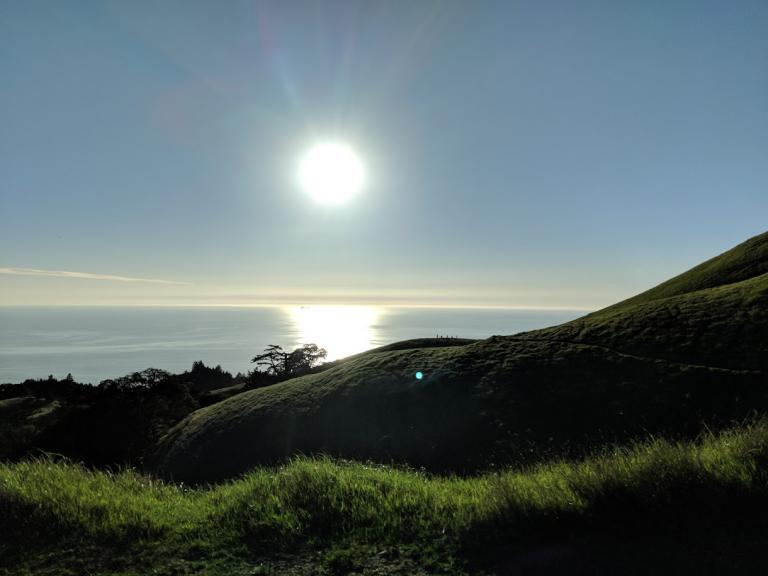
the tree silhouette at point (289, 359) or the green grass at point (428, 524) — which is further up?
the tree silhouette at point (289, 359)

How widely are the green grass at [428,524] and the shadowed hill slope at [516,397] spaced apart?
7.08 metres

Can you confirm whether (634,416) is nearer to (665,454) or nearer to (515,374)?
(515,374)

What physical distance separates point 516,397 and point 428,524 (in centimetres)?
1384

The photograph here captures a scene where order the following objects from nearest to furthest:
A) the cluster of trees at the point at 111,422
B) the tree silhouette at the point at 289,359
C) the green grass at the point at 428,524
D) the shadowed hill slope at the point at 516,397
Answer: the green grass at the point at 428,524 < the shadowed hill slope at the point at 516,397 < the cluster of trees at the point at 111,422 < the tree silhouette at the point at 289,359

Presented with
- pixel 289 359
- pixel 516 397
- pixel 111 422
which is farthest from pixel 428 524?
pixel 289 359

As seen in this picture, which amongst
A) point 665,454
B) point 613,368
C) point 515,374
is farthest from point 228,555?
point 613,368

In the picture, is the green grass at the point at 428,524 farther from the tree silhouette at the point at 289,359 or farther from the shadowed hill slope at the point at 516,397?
the tree silhouette at the point at 289,359

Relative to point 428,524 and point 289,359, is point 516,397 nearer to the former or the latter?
point 428,524

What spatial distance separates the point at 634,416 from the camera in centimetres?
1786

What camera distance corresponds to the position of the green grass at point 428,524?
7.05 m

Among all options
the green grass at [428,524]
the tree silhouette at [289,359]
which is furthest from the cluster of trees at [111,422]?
the green grass at [428,524]

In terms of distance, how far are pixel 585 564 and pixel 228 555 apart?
5.96 meters

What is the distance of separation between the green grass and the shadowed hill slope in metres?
7.08

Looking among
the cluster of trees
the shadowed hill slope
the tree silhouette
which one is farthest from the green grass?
the tree silhouette
